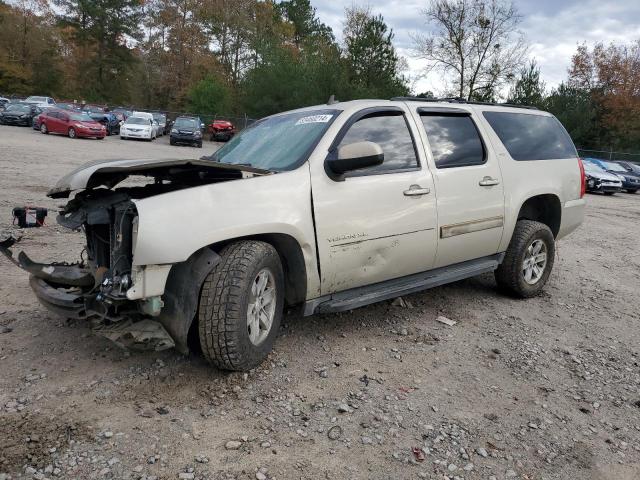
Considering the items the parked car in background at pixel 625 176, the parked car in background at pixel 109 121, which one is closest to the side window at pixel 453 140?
the parked car in background at pixel 625 176

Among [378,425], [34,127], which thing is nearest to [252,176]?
[378,425]

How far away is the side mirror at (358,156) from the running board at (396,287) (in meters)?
0.92

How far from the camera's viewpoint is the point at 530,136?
5.26 metres

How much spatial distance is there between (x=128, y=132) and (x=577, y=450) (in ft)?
99.8

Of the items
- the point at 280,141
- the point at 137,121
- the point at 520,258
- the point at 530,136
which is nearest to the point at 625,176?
the point at 530,136

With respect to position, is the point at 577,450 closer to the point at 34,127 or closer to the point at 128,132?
the point at 128,132

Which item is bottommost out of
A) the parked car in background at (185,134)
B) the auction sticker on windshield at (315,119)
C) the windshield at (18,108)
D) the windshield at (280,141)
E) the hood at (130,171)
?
the hood at (130,171)

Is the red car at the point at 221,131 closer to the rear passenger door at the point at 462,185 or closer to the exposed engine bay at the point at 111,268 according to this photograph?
the rear passenger door at the point at 462,185

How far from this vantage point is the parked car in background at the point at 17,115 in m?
31.3

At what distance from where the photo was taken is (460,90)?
38.1 meters

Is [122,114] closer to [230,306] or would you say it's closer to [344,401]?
[230,306]

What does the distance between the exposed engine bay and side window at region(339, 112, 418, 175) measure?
876 millimetres

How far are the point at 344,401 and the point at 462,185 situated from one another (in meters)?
2.19

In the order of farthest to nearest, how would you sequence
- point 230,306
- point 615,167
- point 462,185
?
point 615,167
point 462,185
point 230,306
